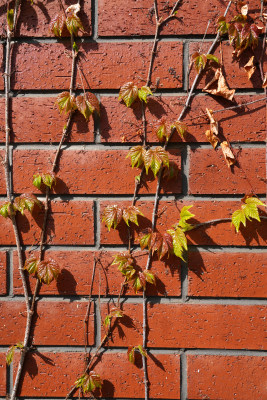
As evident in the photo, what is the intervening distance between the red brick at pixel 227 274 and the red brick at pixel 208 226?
0.12 ft

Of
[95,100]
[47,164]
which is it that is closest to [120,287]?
[47,164]

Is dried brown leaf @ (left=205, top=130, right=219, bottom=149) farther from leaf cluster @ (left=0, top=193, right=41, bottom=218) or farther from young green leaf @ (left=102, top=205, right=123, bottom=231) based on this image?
leaf cluster @ (left=0, top=193, right=41, bottom=218)

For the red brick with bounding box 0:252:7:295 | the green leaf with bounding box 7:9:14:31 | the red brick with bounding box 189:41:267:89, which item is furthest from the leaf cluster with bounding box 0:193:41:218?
the red brick with bounding box 189:41:267:89

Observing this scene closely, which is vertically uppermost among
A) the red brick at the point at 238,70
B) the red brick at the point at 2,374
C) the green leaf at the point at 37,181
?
the red brick at the point at 238,70

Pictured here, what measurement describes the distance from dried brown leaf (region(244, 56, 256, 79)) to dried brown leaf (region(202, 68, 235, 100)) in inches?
2.6

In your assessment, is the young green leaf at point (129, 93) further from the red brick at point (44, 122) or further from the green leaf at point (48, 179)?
the green leaf at point (48, 179)

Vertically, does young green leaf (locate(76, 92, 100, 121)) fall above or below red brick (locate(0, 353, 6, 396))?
above

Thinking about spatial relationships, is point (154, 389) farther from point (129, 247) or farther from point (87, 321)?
point (129, 247)

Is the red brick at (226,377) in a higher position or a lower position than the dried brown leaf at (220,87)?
lower

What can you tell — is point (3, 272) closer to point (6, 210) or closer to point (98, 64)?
point (6, 210)

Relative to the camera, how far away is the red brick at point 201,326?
100cm

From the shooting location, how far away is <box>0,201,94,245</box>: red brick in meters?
1.04

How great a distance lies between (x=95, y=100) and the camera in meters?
1.03

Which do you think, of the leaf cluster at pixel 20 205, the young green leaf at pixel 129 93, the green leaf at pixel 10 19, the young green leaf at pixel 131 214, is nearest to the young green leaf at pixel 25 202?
the leaf cluster at pixel 20 205
